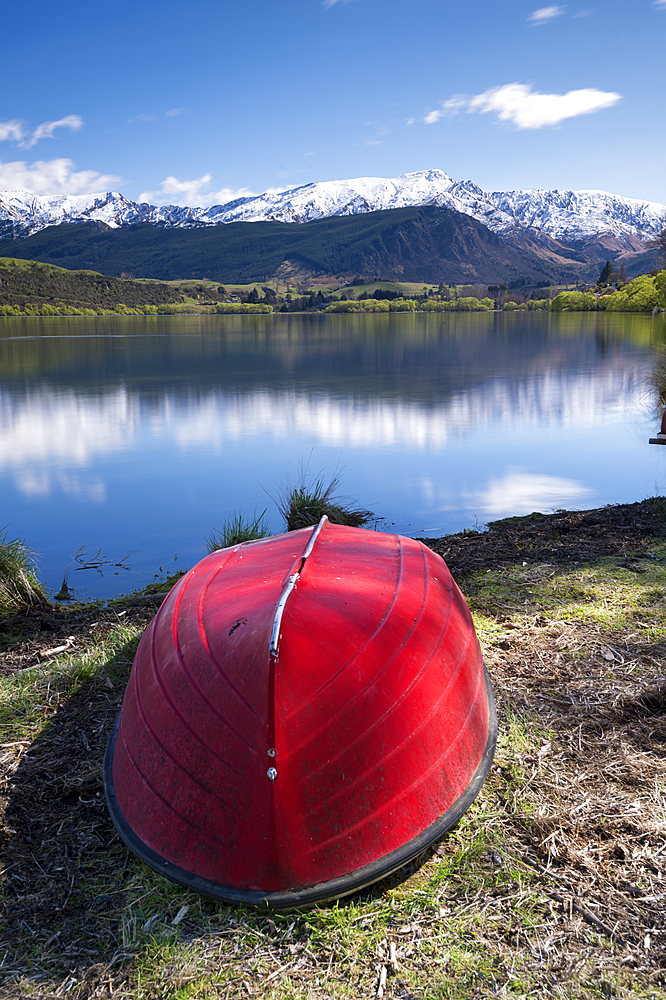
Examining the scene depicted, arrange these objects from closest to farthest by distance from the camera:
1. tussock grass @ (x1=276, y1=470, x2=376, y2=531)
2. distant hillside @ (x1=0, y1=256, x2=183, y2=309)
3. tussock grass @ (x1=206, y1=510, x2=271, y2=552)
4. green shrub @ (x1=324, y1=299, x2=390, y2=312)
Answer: tussock grass @ (x1=206, y1=510, x2=271, y2=552) → tussock grass @ (x1=276, y1=470, x2=376, y2=531) → distant hillside @ (x1=0, y1=256, x2=183, y2=309) → green shrub @ (x1=324, y1=299, x2=390, y2=312)

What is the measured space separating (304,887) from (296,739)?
630 millimetres

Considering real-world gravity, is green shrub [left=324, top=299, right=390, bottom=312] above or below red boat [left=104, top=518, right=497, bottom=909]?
above

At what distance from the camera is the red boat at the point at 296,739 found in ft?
9.18

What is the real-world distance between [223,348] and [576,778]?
169 ft

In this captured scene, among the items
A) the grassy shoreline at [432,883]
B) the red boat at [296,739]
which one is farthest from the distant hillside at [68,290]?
the red boat at [296,739]

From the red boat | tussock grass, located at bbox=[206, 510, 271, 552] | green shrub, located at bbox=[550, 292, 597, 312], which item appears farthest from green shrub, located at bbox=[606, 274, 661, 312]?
the red boat

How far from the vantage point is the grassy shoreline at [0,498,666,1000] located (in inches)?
105

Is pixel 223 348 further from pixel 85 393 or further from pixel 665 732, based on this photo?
pixel 665 732

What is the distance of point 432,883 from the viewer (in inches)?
123

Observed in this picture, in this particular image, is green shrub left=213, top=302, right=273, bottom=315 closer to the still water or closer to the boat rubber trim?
the still water

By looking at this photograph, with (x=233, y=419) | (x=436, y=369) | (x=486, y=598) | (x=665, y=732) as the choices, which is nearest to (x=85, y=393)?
(x=233, y=419)

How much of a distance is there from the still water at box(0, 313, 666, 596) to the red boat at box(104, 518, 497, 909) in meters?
5.84

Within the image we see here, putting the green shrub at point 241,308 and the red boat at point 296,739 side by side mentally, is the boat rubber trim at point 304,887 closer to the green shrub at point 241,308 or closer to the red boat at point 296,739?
the red boat at point 296,739

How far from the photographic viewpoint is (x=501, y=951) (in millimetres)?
2783
